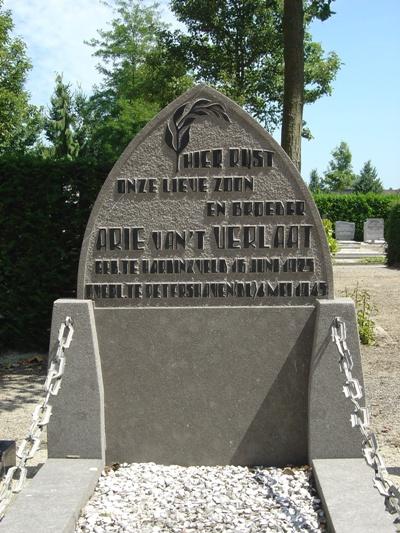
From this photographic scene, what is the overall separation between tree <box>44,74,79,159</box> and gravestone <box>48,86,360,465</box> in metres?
46.6

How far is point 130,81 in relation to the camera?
3606 cm

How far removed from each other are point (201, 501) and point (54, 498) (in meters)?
0.92

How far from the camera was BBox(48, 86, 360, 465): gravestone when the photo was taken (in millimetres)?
4695

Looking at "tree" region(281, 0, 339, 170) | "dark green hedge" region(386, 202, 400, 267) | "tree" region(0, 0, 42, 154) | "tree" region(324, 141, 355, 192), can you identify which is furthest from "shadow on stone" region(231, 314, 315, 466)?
"tree" region(324, 141, 355, 192)

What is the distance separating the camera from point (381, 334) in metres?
10.3

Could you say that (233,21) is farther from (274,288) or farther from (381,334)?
(274,288)

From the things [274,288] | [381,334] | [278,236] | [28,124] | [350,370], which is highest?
[28,124]

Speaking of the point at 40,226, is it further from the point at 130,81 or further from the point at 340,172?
the point at 340,172

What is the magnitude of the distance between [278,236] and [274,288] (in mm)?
386

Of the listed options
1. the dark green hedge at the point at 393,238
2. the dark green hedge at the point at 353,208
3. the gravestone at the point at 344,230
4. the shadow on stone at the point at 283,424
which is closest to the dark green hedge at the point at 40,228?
the shadow on stone at the point at 283,424

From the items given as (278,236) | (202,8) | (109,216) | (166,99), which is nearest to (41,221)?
(109,216)

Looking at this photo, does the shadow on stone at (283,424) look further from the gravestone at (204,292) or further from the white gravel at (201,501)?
the white gravel at (201,501)

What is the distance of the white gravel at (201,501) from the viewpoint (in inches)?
146

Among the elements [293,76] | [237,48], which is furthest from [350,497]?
[237,48]
